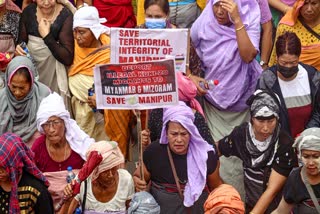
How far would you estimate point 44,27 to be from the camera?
8508 millimetres

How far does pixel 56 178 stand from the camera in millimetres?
7219

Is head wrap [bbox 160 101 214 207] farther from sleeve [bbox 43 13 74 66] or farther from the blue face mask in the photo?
sleeve [bbox 43 13 74 66]

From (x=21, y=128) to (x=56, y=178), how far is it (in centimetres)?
72

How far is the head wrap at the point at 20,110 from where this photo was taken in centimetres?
766

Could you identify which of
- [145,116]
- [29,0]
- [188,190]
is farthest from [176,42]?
[29,0]

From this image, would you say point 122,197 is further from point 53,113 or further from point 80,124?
point 80,124

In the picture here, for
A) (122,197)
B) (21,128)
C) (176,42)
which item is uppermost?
(176,42)

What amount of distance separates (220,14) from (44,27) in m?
1.77

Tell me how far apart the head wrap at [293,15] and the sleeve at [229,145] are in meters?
1.54

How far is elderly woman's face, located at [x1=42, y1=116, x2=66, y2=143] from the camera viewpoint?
7227mm

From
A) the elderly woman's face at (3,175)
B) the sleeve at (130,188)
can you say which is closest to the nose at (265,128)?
the sleeve at (130,188)

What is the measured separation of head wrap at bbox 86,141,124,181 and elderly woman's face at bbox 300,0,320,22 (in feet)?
7.87

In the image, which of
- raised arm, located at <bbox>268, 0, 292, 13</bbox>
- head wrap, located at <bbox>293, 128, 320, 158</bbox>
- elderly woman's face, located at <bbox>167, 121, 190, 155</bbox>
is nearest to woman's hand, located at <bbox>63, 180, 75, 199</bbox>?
elderly woman's face, located at <bbox>167, 121, 190, 155</bbox>

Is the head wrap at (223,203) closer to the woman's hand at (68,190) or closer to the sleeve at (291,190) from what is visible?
the sleeve at (291,190)
